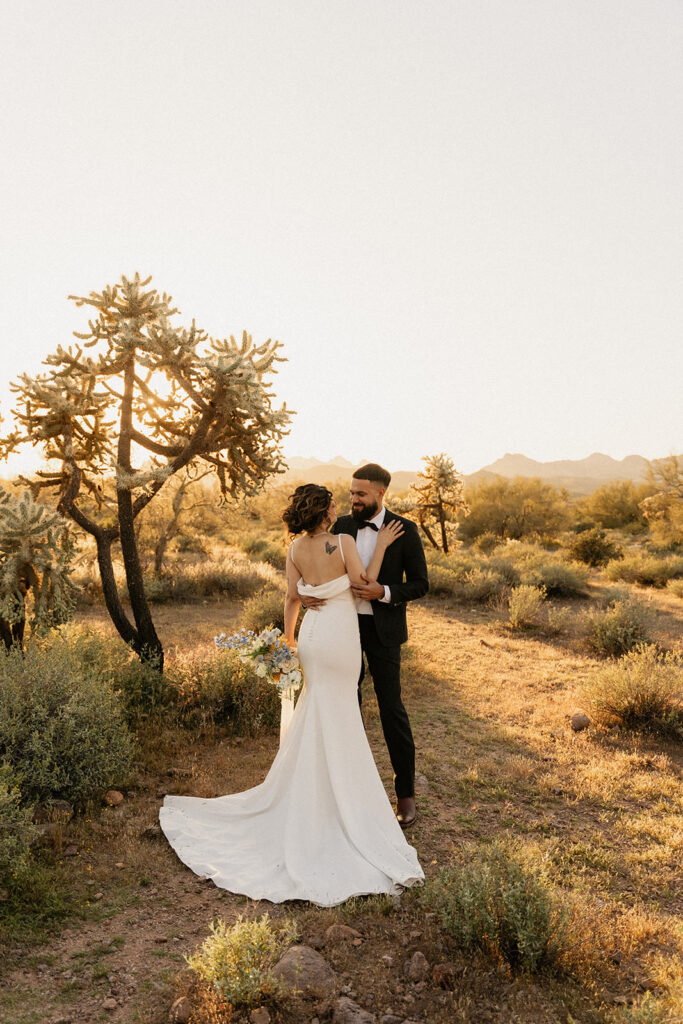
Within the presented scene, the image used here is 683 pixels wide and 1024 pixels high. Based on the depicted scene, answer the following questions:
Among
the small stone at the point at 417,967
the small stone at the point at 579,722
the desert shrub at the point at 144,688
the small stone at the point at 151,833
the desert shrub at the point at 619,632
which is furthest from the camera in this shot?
the desert shrub at the point at 619,632

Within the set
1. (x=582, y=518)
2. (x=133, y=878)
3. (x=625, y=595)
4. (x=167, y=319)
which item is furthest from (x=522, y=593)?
(x=582, y=518)

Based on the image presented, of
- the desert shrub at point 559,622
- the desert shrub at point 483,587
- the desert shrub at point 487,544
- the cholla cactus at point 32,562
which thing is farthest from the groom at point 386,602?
the desert shrub at point 487,544

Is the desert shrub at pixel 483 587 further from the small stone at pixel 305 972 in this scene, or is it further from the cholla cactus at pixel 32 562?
the small stone at pixel 305 972

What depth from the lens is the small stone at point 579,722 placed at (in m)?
7.05

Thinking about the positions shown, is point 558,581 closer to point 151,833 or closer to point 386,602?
point 386,602

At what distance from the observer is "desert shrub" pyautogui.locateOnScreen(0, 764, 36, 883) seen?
3.60 meters

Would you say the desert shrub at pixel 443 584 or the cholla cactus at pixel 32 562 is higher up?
the cholla cactus at pixel 32 562

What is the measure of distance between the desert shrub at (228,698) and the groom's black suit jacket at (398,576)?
231 cm

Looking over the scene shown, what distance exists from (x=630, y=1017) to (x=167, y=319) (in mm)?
5969

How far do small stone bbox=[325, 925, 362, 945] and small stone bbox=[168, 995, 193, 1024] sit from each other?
87 centimetres

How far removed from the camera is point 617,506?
129 ft

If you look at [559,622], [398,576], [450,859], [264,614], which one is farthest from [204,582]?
[450,859]

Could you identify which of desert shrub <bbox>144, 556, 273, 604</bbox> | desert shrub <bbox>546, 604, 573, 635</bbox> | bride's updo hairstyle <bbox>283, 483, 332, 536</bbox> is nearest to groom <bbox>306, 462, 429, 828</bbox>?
bride's updo hairstyle <bbox>283, 483, 332, 536</bbox>

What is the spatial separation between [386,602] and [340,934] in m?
2.00
